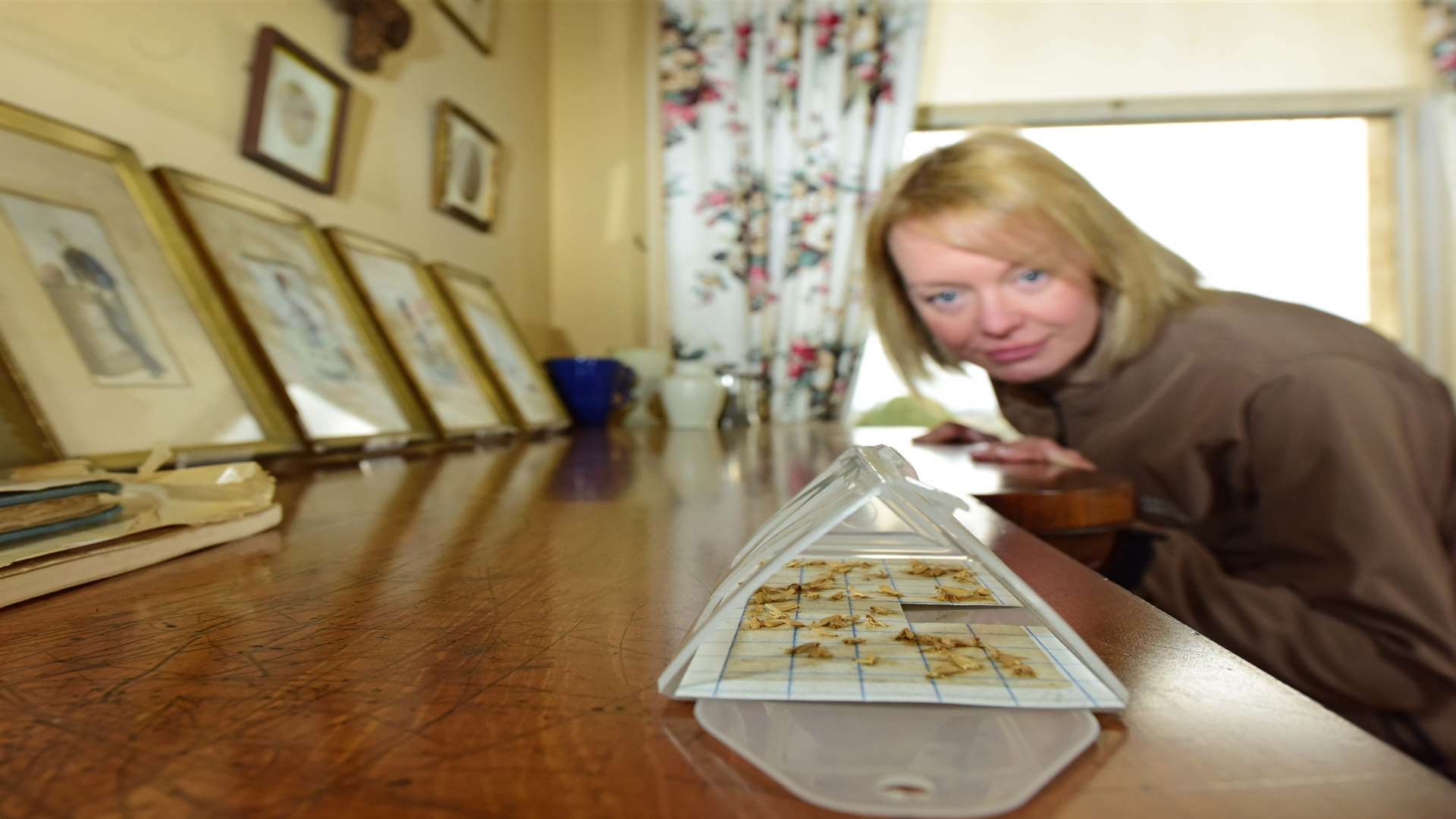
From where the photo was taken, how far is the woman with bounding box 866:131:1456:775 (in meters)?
0.77

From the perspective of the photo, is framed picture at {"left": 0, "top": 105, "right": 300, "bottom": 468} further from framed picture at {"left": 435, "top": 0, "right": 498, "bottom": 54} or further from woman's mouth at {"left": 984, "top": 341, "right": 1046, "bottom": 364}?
framed picture at {"left": 435, "top": 0, "right": 498, "bottom": 54}

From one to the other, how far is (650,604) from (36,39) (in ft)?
3.16

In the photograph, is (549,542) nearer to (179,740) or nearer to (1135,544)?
(179,740)

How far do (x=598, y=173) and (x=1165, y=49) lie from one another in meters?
1.81

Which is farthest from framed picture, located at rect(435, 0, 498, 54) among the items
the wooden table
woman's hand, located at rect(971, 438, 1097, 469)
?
the wooden table

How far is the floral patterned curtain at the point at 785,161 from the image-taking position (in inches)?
94.2

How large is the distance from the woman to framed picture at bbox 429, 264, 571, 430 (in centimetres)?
76

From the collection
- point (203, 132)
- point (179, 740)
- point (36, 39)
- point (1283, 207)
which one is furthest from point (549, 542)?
point (1283, 207)

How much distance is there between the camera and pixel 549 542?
45cm

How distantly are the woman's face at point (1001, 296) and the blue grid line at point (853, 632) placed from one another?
0.87 m

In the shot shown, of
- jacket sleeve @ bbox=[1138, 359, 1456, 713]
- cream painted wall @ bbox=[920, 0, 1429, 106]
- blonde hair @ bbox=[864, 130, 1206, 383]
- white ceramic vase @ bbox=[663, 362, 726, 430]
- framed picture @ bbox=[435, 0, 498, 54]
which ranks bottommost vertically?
jacket sleeve @ bbox=[1138, 359, 1456, 713]

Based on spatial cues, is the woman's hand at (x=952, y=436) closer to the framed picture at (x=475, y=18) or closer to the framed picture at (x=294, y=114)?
the framed picture at (x=294, y=114)

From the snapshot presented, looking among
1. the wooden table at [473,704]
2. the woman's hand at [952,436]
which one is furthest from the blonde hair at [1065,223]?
the wooden table at [473,704]

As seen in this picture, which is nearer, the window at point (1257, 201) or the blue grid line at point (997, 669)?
the blue grid line at point (997, 669)
